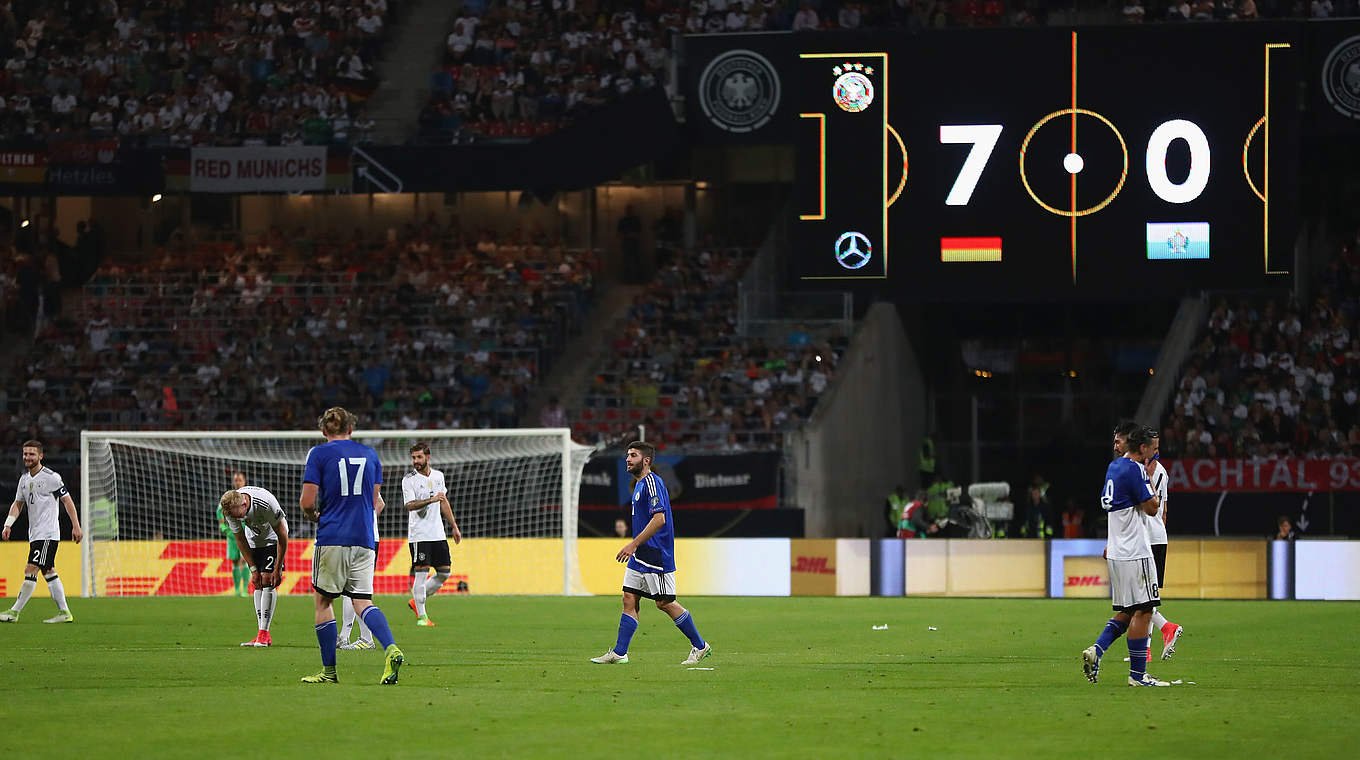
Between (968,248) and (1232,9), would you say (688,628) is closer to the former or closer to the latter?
(968,248)

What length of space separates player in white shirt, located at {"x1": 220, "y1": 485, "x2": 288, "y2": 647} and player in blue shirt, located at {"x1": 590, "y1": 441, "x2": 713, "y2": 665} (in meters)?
3.79

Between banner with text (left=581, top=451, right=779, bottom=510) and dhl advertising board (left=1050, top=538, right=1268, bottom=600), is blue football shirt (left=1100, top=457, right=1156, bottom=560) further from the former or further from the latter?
banner with text (left=581, top=451, right=779, bottom=510)

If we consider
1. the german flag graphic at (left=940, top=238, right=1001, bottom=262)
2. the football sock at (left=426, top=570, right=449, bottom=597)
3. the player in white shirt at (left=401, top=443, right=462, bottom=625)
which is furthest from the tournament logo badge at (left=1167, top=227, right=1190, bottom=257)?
the football sock at (left=426, top=570, right=449, bottom=597)

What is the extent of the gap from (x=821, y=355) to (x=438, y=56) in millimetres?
11266

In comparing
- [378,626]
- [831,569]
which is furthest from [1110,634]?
[831,569]

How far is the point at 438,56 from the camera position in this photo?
1587 inches

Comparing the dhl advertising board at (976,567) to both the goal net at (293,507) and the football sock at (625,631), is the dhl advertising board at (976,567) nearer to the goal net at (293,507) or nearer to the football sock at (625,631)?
the goal net at (293,507)

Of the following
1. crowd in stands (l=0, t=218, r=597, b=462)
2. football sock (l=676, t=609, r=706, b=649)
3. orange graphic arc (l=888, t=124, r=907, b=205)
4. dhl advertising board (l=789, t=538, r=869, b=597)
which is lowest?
dhl advertising board (l=789, t=538, r=869, b=597)

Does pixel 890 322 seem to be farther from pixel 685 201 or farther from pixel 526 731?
pixel 526 731

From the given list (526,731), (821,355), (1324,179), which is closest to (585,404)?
(821,355)

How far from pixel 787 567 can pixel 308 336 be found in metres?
13.1

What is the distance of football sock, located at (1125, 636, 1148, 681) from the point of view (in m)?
13.5

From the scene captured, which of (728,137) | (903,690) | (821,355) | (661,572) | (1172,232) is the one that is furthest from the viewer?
(821,355)

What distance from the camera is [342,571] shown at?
13258mm
